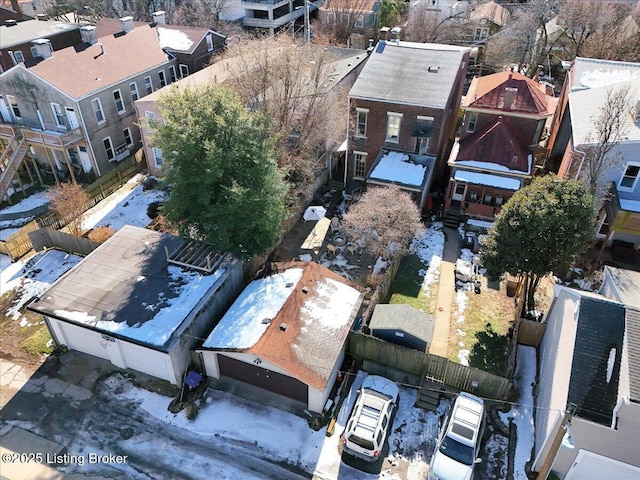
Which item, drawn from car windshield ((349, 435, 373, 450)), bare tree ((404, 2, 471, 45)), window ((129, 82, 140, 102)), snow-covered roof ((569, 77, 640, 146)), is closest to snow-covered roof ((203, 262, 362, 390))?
car windshield ((349, 435, 373, 450))

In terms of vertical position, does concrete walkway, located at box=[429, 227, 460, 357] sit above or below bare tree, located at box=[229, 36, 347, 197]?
below

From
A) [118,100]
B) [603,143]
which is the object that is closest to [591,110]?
[603,143]

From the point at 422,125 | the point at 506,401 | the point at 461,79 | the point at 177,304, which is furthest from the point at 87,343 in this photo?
the point at 461,79

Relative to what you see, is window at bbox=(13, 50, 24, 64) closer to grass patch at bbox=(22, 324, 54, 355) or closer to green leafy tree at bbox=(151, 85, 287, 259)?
green leafy tree at bbox=(151, 85, 287, 259)

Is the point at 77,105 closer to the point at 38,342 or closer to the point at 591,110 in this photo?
the point at 38,342

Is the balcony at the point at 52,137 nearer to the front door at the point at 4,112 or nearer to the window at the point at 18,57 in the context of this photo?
the front door at the point at 4,112

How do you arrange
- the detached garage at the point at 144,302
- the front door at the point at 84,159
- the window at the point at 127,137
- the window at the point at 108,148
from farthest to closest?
the window at the point at 127,137 → the window at the point at 108,148 → the front door at the point at 84,159 → the detached garage at the point at 144,302

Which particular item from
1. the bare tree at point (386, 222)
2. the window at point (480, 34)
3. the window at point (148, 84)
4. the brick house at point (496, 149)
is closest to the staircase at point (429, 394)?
the bare tree at point (386, 222)
